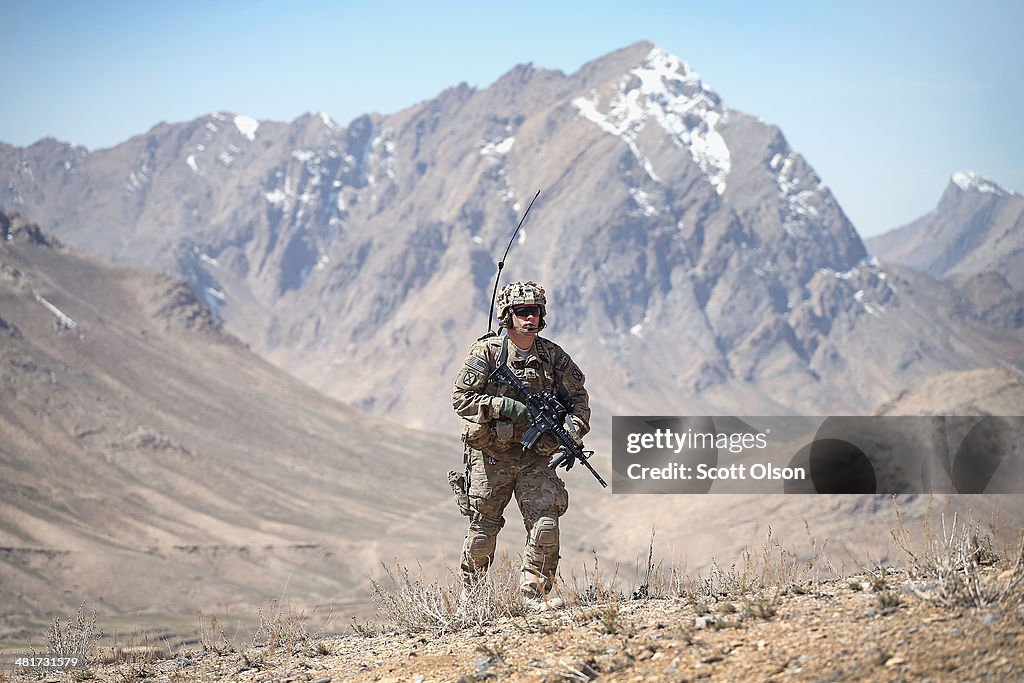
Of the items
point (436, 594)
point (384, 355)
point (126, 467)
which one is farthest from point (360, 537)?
point (384, 355)

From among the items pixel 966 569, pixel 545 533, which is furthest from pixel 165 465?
pixel 966 569

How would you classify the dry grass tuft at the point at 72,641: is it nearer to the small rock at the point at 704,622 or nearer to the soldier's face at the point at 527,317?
the soldier's face at the point at 527,317

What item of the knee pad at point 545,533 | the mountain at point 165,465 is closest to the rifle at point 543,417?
the knee pad at point 545,533

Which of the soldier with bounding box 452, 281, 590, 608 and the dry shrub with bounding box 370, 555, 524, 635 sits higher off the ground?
the soldier with bounding box 452, 281, 590, 608

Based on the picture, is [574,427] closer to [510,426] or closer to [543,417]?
[543,417]

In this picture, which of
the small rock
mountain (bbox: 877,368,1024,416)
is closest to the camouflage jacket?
the small rock

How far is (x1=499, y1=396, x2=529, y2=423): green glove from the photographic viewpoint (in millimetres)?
10469

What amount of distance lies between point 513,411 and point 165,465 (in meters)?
74.5

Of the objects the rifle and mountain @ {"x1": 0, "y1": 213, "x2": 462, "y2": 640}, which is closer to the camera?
the rifle

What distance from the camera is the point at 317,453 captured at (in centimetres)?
9469

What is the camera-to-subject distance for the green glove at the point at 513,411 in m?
10.5

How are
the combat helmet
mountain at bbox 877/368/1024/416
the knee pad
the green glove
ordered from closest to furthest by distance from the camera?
1. the knee pad
2. the green glove
3. the combat helmet
4. mountain at bbox 877/368/1024/416

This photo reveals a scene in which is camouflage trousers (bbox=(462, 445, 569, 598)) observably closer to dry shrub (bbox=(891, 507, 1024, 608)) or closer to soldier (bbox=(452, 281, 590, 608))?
soldier (bbox=(452, 281, 590, 608))

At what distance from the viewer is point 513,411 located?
10492 mm
